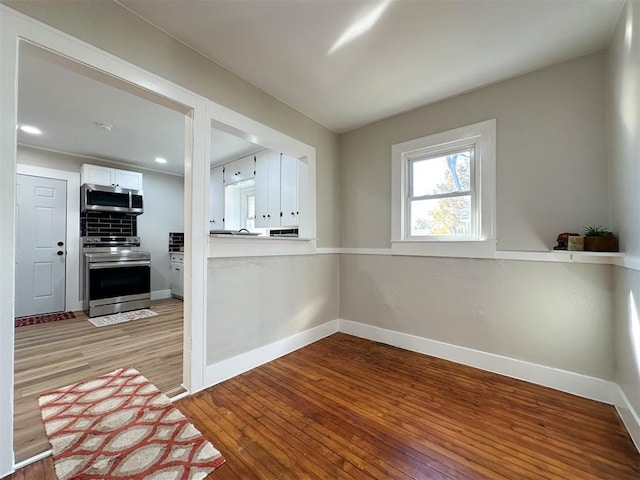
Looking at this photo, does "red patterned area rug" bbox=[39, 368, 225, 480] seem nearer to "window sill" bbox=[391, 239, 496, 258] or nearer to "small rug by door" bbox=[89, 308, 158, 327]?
"small rug by door" bbox=[89, 308, 158, 327]

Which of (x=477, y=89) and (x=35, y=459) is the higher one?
(x=477, y=89)

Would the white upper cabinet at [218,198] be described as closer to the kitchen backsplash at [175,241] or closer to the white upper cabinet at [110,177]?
the kitchen backsplash at [175,241]

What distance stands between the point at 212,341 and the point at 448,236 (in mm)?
2379

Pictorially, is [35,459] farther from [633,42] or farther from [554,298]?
[633,42]

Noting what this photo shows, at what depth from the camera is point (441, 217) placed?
2.70m

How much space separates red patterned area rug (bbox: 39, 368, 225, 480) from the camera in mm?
1285

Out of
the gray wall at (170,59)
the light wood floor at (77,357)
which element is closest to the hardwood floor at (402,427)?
the light wood floor at (77,357)

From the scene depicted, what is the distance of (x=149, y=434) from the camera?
1.52 metres

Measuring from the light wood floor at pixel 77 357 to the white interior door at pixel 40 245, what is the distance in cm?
72

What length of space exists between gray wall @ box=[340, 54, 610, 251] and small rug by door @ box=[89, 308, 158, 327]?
15.4 feet

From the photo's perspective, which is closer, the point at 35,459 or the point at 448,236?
the point at 35,459

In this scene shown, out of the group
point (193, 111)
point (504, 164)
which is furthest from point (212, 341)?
point (504, 164)

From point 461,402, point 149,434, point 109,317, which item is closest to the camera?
point 149,434

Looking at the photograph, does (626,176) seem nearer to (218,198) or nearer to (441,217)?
(441,217)
